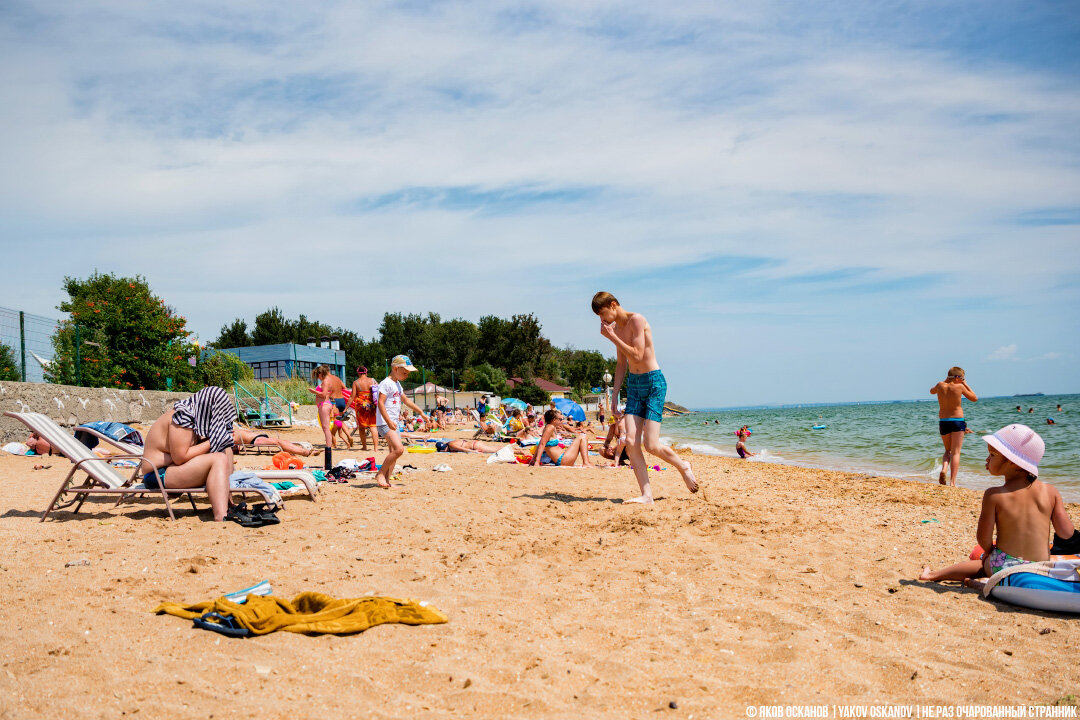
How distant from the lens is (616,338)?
239 inches

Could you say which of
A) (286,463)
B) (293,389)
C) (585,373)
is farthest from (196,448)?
(585,373)

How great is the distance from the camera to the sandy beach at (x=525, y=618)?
99.9 inches

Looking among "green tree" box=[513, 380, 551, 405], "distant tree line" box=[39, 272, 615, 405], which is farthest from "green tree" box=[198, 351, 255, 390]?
"green tree" box=[513, 380, 551, 405]

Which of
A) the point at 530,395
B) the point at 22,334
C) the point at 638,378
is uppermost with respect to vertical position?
the point at 22,334

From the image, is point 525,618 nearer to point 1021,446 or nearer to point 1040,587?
point 1040,587

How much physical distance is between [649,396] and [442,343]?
5868 centimetres

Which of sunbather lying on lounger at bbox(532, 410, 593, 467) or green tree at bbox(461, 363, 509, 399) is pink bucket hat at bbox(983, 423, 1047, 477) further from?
green tree at bbox(461, 363, 509, 399)

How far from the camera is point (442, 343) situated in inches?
2520

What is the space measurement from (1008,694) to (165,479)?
5422 millimetres

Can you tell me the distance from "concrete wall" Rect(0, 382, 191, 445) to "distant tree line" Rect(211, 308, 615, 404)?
120 feet

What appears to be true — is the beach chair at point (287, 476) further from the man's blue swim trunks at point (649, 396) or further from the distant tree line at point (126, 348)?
the distant tree line at point (126, 348)

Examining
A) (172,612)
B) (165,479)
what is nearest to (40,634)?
(172,612)

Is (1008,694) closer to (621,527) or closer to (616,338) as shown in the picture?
(621,527)

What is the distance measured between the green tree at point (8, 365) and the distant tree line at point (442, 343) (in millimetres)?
40093
